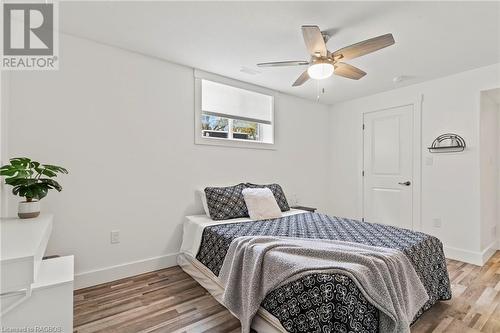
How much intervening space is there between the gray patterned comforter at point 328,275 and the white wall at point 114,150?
748 millimetres

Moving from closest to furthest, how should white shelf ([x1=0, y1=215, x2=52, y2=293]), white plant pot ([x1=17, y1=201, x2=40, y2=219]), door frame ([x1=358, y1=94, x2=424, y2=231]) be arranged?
white shelf ([x1=0, y1=215, x2=52, y2=293]) → white plant pot ([x1=17, y1=201, x2=40, y2=219]) → door frame ([x1=358, y1=94, x2=424, y2=231])

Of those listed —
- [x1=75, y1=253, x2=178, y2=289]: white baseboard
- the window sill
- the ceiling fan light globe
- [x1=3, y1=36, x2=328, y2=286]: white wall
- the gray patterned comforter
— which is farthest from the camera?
the window sill

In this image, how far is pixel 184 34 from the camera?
7.39 ft

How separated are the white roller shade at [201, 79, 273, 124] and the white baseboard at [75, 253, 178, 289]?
1.87m

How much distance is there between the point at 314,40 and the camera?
182 centimetres

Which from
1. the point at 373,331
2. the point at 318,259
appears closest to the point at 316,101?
the point at 318,259

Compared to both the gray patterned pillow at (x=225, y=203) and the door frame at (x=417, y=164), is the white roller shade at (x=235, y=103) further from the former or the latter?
the door frame at (x=417, y=164)

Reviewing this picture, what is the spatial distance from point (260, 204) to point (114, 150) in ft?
5.51

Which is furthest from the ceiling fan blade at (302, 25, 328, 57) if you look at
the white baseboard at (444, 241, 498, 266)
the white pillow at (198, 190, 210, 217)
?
the white baseboard at (444, 241, 498, 266)

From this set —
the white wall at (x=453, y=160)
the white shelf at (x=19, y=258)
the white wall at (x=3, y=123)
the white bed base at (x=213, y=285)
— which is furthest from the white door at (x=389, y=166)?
the white wall at (x=3, y=123)

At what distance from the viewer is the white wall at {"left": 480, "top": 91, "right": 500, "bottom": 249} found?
10.0ft

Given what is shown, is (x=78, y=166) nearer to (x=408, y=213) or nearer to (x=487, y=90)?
(x=408, y=213)

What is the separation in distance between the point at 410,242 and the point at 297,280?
1.08 metres

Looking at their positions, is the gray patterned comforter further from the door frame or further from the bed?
the door frame
